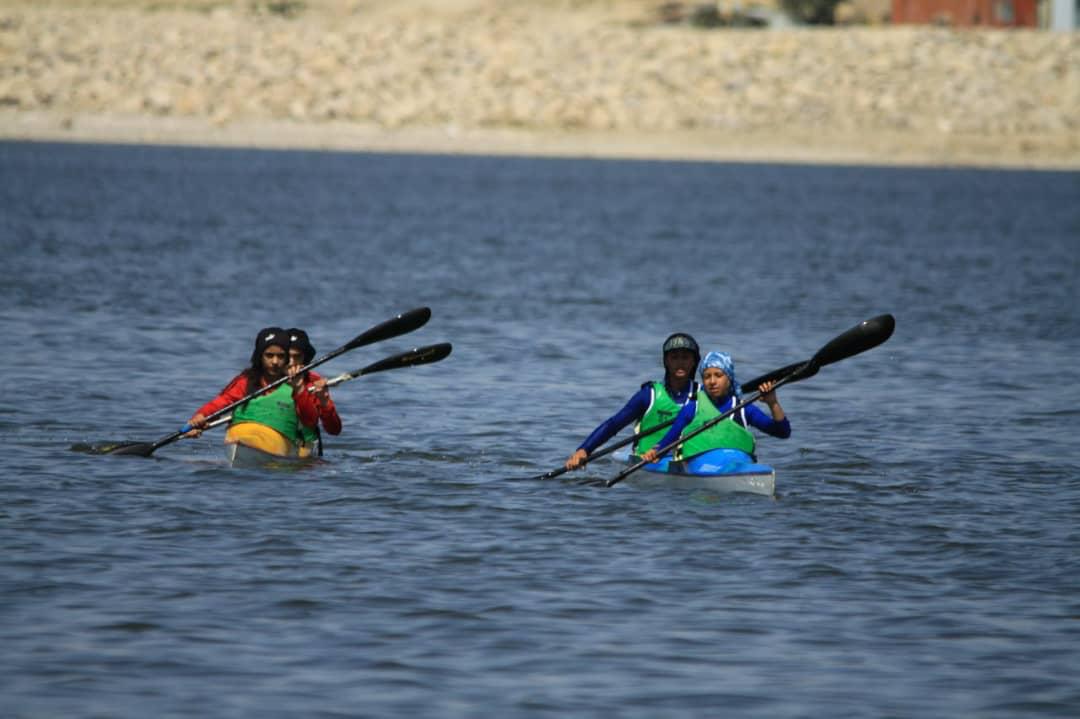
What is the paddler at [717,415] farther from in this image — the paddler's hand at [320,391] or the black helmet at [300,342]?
the black helmet at [300,342]

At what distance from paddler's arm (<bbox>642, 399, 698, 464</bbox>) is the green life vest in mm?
37

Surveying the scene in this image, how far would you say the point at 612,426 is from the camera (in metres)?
16.7

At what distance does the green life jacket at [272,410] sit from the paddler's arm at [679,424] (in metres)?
3.59

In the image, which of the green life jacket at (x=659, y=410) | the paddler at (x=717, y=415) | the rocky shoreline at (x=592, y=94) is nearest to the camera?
the paddler at (x=717, y=415)

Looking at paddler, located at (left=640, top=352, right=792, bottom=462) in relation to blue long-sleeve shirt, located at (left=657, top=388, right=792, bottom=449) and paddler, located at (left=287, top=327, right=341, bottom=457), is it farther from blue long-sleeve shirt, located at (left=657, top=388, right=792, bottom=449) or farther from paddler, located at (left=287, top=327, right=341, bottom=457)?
paddler, located at (left=287, top=327, right=341, bottom=457)

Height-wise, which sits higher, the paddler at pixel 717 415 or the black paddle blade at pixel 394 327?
the black paddle blade at pixel 394 327

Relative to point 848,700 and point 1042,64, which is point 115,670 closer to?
point 848,700

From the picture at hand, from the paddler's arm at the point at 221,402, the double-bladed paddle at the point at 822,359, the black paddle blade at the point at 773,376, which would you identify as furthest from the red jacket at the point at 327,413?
the black paddle blade at the point at 773,376

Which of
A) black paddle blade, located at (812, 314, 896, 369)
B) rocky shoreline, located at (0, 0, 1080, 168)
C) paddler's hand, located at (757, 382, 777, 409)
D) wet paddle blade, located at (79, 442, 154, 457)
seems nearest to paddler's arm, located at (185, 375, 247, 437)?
wet paddle blade, located at (79, 442, 154, 457)

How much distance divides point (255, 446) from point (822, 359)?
5557mm

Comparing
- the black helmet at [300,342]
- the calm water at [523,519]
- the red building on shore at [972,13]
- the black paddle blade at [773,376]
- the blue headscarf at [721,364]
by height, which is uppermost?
the red building on shore at [972,13]

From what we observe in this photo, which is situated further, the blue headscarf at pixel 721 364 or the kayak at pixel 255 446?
the kayak at pixel 255 446

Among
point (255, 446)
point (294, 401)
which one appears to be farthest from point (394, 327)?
point (255, 446)

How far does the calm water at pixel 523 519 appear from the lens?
11.1 metres
